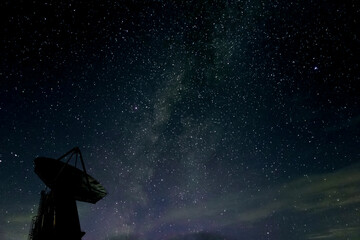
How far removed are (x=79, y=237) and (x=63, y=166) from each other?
9.21ft

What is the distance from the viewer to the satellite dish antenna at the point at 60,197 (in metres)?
8.60

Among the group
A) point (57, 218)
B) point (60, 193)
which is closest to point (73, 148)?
point (60, 193)

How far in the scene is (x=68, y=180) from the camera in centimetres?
988

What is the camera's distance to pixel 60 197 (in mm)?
9344

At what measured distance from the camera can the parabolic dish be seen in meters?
9.16

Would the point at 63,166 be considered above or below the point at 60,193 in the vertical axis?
above

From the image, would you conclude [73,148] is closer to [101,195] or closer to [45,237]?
[101,195]

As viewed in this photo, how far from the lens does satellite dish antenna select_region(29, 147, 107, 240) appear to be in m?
8.60

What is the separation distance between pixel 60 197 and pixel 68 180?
758mm

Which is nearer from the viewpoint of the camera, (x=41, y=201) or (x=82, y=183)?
(x=41, y=201)

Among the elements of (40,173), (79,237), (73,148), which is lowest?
(79,237)

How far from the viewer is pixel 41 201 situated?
364 inches

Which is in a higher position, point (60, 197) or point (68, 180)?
point (68, 180)

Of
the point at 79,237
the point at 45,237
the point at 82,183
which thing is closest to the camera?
the point at 45,237
